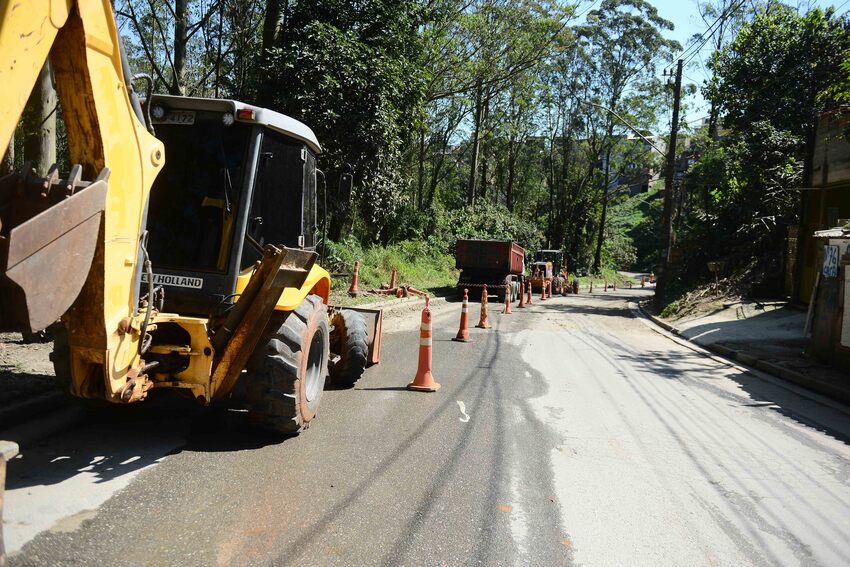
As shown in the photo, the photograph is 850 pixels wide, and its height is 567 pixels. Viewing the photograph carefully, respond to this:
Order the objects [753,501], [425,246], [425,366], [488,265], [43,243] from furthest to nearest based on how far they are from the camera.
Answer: [425,246]
[488,265]
[425,366]
[753,501]
[43,243]

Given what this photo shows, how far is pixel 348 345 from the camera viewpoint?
7.53 metres

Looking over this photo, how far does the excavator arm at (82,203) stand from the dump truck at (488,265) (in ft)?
73.8

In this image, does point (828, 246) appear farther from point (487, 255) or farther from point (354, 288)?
point (487, 255)

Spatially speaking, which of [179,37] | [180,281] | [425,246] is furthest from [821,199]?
[180,281]

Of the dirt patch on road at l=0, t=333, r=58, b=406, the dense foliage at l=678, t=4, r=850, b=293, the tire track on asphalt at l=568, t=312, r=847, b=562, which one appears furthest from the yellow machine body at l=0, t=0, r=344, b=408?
the dense foliage at l=678, t=4, r=850, b=293

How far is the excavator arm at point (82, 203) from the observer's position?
8.67ft

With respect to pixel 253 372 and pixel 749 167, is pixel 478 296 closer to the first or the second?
pixel 749 167

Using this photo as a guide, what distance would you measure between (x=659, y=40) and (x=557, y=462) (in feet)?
154

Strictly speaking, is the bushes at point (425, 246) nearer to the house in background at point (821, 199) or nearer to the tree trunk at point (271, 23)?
the tree trunk at point (271, 23)

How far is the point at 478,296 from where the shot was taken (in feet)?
88.5

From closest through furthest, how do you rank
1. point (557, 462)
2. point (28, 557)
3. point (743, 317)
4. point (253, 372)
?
point (28, 557) → point (253, 372) → point (557, 462) → point (743, 317)

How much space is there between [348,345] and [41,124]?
186 inches

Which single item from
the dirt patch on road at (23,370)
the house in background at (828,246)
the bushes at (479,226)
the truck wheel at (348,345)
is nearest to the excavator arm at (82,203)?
the dirt patch on road at (23,370)

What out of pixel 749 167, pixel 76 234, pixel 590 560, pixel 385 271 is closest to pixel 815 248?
pixel 749 167
